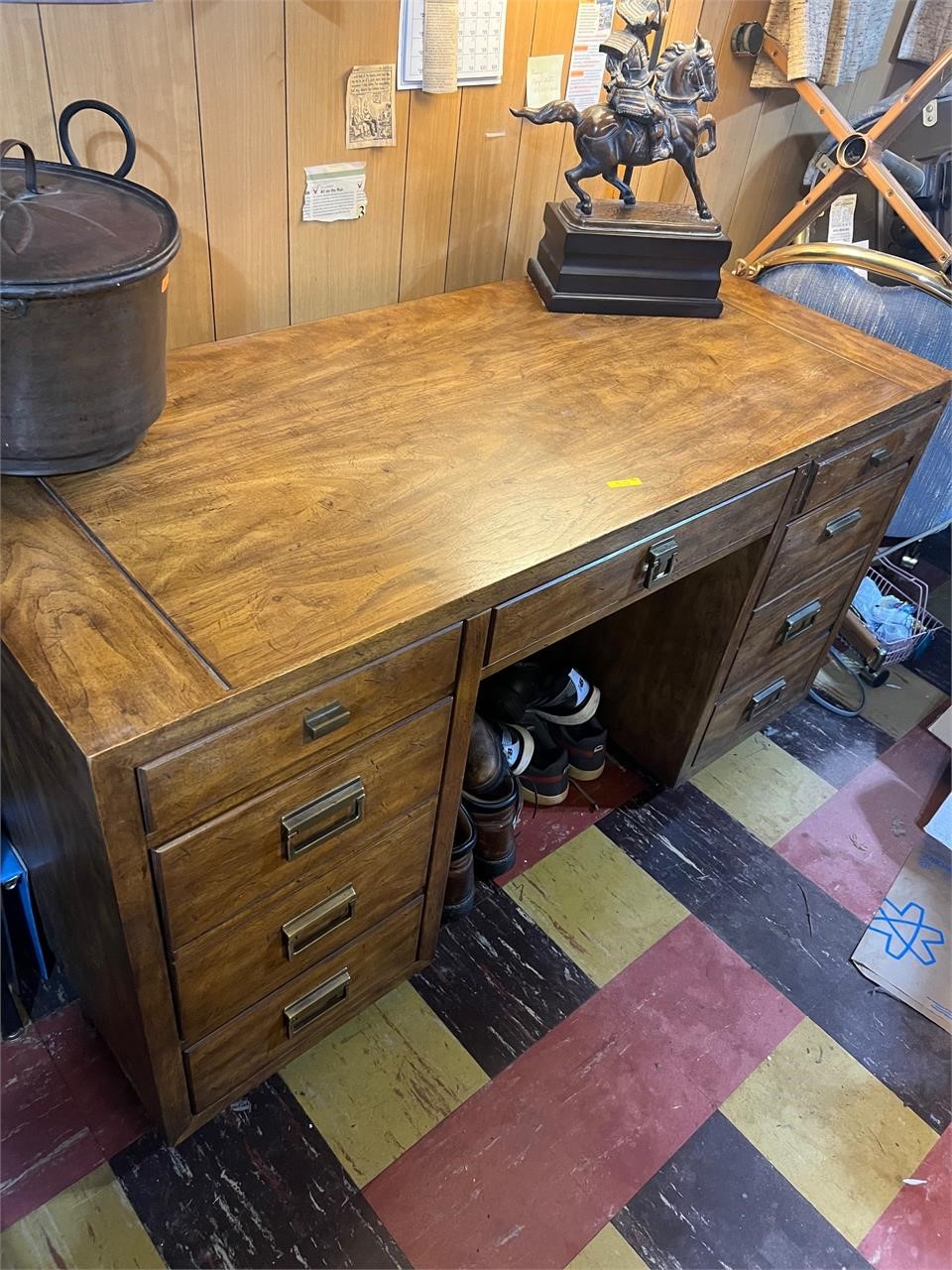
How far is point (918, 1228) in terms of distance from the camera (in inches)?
50.3

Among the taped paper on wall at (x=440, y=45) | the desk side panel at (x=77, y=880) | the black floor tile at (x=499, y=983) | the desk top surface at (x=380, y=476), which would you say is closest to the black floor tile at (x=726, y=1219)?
the black floor tile at (x=499, y=983)

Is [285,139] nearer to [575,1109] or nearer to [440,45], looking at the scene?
[440,45]

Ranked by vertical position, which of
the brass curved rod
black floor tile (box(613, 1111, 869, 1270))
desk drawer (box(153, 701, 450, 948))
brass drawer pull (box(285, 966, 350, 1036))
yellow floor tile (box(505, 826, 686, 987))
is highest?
the brass curved rod

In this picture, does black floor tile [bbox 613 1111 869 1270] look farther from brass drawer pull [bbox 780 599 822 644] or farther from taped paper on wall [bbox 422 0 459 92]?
taped paper on wall [bbox 422 0 459 92]

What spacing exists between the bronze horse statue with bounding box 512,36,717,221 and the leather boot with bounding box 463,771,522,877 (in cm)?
95

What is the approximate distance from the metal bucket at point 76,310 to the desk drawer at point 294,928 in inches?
20.3

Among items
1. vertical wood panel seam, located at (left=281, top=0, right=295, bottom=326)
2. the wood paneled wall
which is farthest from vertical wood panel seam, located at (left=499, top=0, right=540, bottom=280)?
vertical wood panel seam, located at (left=281, top=0, right=295, bottom=326)

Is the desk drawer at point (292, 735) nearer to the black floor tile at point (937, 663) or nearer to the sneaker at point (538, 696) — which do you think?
the sneaker at point (538, 696)

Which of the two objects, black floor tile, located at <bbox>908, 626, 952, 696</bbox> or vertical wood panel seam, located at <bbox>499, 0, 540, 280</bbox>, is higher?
vertical wood panel seam, located at <bbox>499, 0, 540, 280</bbox>

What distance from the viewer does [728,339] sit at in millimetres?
1505

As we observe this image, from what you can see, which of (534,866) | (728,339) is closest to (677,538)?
(728,339)

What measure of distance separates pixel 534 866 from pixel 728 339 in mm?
947

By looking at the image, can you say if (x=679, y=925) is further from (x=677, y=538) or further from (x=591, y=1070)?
(x=677, y=538)

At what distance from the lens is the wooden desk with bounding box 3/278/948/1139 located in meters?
0.83
